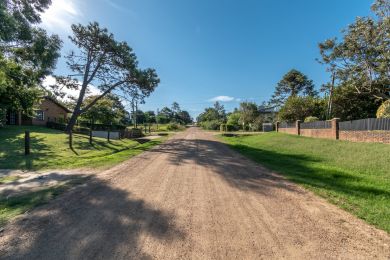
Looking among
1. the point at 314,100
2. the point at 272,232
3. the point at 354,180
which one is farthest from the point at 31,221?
the point at 314,100

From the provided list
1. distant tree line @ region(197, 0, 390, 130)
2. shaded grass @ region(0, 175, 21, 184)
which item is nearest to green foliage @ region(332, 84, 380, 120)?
distant tree line @ region(197, 0, 390, 130)

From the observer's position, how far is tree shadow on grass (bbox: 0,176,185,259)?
306 centimetres

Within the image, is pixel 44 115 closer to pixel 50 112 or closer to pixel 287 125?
pixel 50 112

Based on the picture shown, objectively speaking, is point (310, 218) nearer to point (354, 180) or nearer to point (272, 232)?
point (272, 232)

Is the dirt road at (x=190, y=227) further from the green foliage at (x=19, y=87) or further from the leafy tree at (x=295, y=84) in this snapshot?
the leafy tree at (x=295, y=84)

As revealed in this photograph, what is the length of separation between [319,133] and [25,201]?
19650 millimetres

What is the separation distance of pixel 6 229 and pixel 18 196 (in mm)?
2025

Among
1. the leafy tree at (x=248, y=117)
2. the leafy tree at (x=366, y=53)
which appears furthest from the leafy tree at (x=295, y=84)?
the leafy tree at (x=366, y=53)

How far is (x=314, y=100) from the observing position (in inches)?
1265

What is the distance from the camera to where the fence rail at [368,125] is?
11945 mm

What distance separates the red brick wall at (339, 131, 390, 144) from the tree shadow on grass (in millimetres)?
12461

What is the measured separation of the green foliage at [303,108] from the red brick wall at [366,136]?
16262 mm

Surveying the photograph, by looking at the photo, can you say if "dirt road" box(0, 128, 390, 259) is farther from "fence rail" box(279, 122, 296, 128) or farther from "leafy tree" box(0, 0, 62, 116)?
"fence rail" box(279, 122, 296, 128)

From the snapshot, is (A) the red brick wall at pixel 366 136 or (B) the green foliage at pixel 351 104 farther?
(B) the green foliage at pixel 351 104
